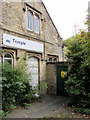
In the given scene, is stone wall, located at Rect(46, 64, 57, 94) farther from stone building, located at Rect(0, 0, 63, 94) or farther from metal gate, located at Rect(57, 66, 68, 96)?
stone building, located at Rect(0, 0, 63, 94)

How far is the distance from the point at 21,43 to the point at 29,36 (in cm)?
98

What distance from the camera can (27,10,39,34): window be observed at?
8535 millimetres

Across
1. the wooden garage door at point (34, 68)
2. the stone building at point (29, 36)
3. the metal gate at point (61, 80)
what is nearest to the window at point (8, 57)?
the stone building at point (29, 36)

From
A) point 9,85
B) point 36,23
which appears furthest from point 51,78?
point 9,85

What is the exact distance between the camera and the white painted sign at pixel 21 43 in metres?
6.70

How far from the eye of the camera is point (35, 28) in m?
9.13

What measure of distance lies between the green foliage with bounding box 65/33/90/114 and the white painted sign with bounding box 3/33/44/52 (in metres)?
2.94

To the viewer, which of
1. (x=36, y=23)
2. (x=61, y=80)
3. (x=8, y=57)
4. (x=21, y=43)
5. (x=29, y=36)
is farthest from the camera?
(x=36, y=23)

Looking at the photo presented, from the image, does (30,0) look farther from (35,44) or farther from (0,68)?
(0,68)

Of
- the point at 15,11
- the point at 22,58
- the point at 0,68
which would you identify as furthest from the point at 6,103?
the point at 15,11

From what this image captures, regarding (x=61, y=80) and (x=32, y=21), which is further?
(x=61, y=80)

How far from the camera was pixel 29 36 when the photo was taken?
8.21m

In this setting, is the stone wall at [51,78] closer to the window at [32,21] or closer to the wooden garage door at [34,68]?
the wooden garage door at [34,68]

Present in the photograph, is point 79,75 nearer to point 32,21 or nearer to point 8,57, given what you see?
point 8,57
